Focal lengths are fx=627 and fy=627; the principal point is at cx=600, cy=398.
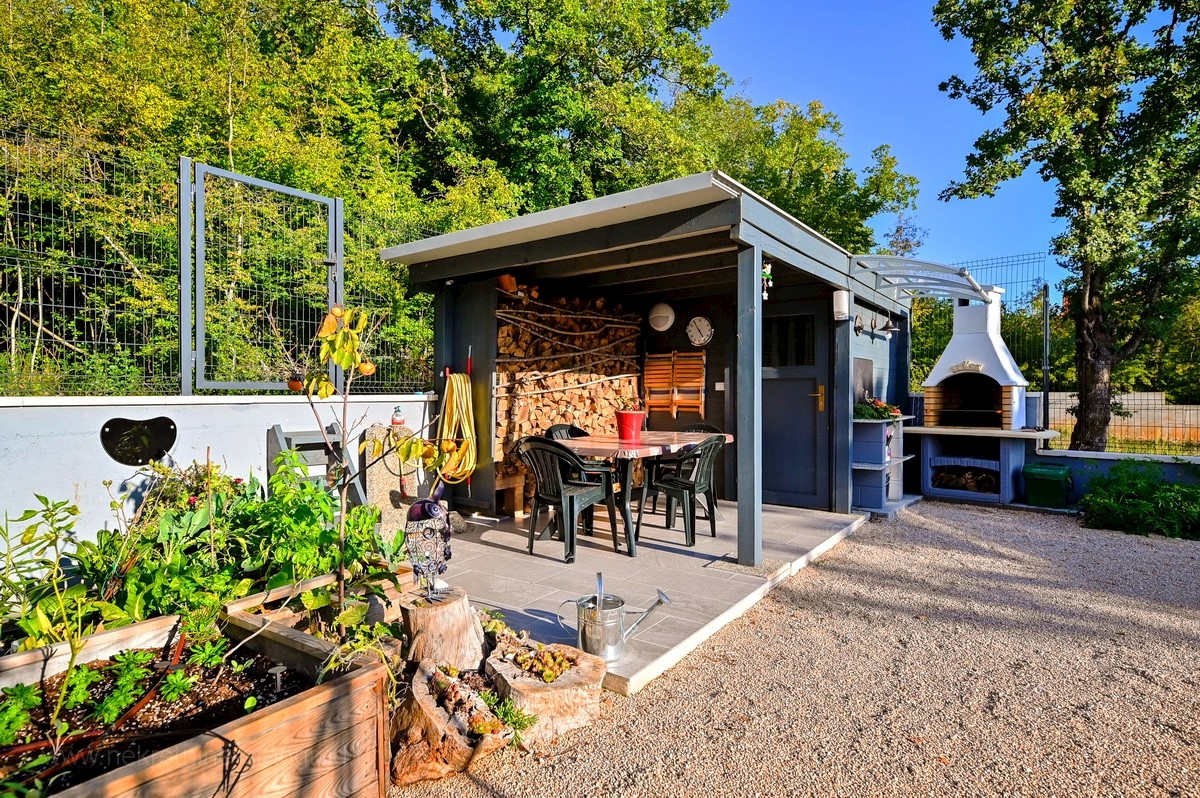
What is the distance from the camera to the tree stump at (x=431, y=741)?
6.54ft

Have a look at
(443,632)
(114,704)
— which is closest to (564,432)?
(443,632)

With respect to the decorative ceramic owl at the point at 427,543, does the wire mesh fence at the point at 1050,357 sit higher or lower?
higher

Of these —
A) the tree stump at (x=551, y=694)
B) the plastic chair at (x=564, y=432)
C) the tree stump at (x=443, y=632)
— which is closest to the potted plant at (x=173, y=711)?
the tree stump at (x=443, y=632)

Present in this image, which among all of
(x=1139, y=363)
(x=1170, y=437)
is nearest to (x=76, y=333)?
(x=1170, y=437)

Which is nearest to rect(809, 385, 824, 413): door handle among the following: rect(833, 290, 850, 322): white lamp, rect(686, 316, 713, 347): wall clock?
rect(833, 290, 850, 322): white lamp

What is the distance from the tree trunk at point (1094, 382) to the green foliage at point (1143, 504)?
3.88 ft

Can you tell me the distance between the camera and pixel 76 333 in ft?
12.4

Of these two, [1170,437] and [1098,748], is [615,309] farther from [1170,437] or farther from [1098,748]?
[1170,437]

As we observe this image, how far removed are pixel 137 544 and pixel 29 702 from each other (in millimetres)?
1054

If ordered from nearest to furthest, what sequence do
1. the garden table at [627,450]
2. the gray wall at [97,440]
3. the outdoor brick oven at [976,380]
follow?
the gray wall at [97,440], the garden table at [627,450], the outdoor brick oven at [976,380]

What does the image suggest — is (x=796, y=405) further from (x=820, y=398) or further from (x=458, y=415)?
(x=458, y=415)

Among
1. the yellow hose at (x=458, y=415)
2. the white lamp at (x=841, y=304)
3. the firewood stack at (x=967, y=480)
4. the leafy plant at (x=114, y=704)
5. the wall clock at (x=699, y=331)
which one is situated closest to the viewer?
the leafy plant at (x=114, y=704)

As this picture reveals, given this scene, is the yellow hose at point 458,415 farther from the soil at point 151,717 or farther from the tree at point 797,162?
the tree at point 797,162

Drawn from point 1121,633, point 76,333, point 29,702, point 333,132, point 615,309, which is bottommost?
point 1121,633
